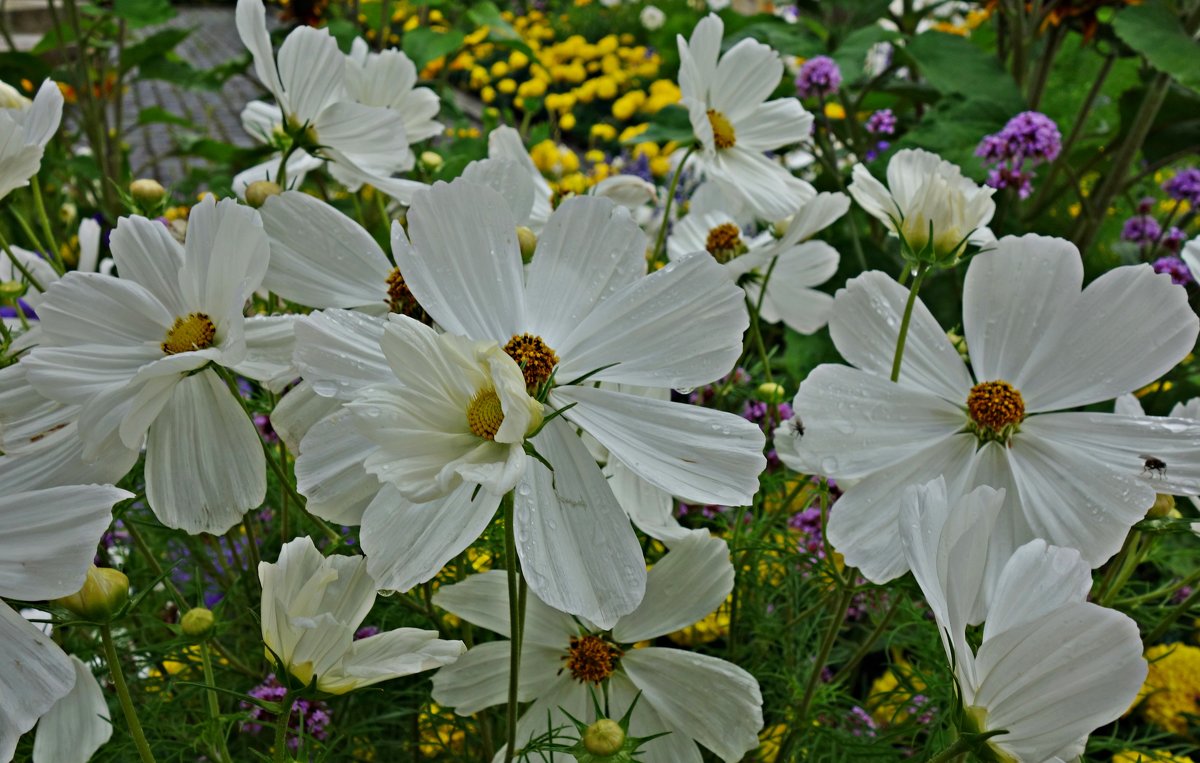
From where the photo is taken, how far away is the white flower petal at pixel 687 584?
0.46 m

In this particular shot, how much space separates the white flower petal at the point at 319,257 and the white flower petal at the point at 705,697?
0.20 m

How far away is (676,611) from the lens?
469 mm

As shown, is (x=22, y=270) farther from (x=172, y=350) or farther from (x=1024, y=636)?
(x=1024, y=636)

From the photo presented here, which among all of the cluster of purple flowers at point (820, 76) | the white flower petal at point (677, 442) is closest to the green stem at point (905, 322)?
the white flower petal at point (677, 442)

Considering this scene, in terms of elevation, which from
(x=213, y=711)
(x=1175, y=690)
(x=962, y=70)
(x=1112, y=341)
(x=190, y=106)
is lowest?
(x=190, y=106)

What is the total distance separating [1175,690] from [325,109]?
744mm

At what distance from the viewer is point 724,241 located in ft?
2.31

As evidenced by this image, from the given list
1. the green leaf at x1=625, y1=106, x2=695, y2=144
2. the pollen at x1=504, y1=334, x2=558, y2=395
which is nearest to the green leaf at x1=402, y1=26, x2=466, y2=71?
the green leaf at x1=625, y1=106, x2=695, y2=144

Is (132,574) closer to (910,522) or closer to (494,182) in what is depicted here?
(494,182)

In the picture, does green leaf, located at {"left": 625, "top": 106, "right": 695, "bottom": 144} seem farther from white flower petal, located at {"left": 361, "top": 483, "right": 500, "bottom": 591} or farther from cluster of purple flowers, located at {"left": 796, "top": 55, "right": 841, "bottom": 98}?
white flower petal, located at {"left": 361, "top": 483, "right": 500, "bottom": 591}

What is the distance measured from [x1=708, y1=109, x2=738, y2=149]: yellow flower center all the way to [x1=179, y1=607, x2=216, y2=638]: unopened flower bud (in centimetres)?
40

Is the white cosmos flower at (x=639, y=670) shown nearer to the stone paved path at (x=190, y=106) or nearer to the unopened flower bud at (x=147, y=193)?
the unopened flower bud at (x=147, y=193)

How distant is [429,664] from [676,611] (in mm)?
157

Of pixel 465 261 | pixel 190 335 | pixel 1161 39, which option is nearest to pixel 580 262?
pixel 465 261
